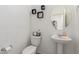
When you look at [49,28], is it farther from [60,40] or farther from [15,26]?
[15,26]

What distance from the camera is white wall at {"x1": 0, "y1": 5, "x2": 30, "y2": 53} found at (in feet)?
4.85

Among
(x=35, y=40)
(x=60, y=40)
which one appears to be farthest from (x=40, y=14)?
(x=60, y=40)

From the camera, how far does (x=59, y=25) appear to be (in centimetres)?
218

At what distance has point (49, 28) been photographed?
2168mm

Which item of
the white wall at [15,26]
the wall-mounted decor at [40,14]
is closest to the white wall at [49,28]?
the wall-mounted decor at [40,14]

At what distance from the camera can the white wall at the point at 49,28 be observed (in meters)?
2.10

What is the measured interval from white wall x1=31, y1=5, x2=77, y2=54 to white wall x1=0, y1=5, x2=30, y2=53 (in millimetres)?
215

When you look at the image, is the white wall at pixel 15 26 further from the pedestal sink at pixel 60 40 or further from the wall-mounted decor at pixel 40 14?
the pedestal sink at pixel 60 40

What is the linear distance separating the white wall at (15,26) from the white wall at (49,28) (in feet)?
0.71

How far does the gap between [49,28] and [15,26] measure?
82cm

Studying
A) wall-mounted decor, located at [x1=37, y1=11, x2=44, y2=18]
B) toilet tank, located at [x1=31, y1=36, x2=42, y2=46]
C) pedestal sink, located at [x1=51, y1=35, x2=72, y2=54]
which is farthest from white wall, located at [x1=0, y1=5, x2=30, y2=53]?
pedestal sink, located at [x1=51, y1=35, x2=72, y2=54]

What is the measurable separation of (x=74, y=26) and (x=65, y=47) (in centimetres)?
55
